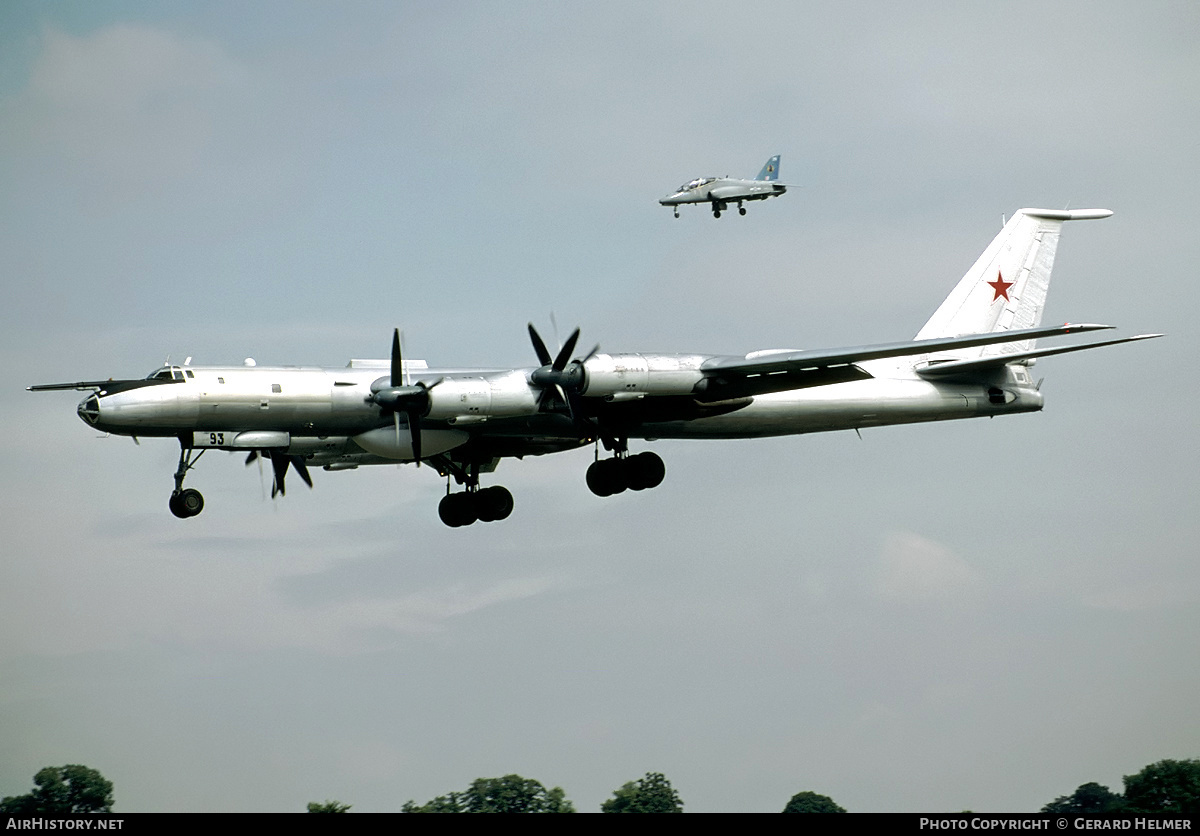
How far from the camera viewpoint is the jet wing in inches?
1300

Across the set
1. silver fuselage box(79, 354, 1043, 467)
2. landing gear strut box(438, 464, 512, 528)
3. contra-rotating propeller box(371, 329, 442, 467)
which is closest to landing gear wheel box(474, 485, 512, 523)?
landing gear strut box(438, 464, 512, 528)

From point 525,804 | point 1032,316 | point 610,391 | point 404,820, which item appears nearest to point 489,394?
point 610,391

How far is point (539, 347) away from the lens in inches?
1323

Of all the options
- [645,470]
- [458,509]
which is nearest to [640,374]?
[645,470]

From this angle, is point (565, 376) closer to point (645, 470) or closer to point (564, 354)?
point (564, 354)

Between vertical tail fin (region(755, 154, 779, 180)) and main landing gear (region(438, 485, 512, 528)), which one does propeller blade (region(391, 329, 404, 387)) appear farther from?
vertical tail fin (region(755, 154, 779, 180))

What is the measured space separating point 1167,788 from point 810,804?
15071mm

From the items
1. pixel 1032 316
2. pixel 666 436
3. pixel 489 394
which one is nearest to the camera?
pixel 489 394

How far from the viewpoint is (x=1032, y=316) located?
43812 mm

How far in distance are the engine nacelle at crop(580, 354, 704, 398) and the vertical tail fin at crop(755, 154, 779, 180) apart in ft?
70.1

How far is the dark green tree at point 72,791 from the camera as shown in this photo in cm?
6462

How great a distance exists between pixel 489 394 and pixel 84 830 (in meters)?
13.2

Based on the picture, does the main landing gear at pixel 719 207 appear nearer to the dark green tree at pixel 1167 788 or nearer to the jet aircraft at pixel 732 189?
the jet aircraft at pixel 732 189

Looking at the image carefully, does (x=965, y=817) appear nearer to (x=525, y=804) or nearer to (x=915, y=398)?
(x=915, y=398)
